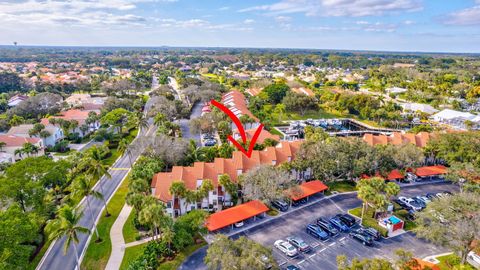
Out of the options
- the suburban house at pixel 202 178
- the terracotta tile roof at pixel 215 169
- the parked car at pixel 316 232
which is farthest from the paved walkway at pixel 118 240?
the parked car at pixel 316 232

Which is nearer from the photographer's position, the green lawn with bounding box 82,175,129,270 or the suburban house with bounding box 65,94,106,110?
the green lawn with bounding box 82,175,129,270

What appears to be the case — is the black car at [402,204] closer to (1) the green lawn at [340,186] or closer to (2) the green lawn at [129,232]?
(1) the green lawn at [340,186]

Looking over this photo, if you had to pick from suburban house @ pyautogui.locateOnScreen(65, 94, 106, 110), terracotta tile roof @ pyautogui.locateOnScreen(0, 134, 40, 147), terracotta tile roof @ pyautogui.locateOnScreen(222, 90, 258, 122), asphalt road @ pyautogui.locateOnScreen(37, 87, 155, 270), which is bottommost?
asphalt road @ pyautogui.locateOnScreen(37, 87, 155, 270)

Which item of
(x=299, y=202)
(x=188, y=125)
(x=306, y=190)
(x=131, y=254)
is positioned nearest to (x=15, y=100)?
(x=188, y=125)

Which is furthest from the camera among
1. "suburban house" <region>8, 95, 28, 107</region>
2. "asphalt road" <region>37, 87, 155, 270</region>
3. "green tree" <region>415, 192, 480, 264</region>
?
"suburban house" <region>8, 95, 28, 107</region>

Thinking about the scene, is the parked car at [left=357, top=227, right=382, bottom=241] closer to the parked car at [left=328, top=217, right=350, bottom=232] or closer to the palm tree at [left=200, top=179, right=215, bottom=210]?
the parked car at [left=328, top=217, right=350, bottom=232]

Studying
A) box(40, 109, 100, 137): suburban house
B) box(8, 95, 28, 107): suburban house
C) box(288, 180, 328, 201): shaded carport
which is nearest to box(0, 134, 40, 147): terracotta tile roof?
box(40, 109, 100, 137): suburban house
